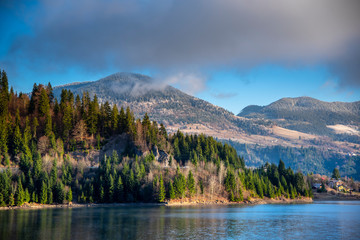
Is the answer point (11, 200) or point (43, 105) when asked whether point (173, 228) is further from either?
point (43, 105)

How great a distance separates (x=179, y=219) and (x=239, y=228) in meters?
19.8

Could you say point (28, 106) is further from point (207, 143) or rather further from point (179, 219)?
point (179, 219)

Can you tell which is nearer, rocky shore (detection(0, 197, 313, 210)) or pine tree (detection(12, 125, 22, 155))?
rocky shore (detection(0, 197, 313, 210))

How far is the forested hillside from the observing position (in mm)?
142750

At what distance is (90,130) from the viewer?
579ft

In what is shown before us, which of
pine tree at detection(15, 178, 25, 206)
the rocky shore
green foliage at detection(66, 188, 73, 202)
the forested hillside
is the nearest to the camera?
pine tree at detection(15, 178, 25, 206)

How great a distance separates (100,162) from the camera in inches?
6260

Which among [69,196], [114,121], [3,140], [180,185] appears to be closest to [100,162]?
[69,196]

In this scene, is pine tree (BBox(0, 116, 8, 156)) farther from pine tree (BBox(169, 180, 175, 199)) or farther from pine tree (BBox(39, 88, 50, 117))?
pine tree (BBox(169, 180, 175, 199))

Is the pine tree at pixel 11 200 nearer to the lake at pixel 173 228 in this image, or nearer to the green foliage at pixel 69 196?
the green foliage at pixel 69 196

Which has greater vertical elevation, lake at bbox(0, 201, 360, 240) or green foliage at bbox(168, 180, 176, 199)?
green foliage at bbox(168, 180, 176, 199)

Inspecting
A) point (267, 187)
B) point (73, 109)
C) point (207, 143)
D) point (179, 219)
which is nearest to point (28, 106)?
point (73, 109)

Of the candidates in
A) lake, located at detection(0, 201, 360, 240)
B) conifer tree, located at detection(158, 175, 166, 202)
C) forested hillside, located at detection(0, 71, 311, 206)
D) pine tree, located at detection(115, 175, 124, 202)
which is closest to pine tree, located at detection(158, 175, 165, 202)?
conifer tree, located at detection(158, 175, 166, 202)

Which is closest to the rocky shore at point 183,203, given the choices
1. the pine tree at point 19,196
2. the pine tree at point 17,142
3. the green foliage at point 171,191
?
the pine tree at point 19,196
